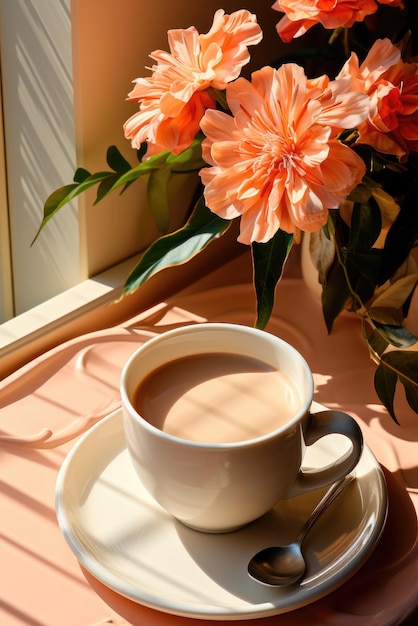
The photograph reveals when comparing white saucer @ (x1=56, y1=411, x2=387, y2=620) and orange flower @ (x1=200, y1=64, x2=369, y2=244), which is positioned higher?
orange flower @ (x1=200, y1=64, x2=369, y2=244)

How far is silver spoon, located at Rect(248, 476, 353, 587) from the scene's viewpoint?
0.49 metres

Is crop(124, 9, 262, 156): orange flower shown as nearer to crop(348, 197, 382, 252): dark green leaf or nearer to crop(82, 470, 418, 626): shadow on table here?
crop(348, 197, 382, 252): dark green leaf

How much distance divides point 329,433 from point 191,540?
0.11 metres

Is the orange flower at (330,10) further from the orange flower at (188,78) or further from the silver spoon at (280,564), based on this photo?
the silver spoon at (280,564)

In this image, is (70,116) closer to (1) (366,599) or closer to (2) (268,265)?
(2) (268,265)

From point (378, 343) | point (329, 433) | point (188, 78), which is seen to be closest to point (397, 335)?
point (378, 343)

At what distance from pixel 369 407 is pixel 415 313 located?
92 mm

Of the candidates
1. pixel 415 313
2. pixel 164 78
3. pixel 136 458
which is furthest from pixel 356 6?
pixel 136 458

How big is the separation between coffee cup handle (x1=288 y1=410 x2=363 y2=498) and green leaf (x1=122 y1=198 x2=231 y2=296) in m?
0.21

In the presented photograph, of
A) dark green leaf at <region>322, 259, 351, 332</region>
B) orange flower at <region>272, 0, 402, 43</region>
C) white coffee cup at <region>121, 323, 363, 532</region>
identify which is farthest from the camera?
dark green leaf at <region>322, 259, 351, 332</region>

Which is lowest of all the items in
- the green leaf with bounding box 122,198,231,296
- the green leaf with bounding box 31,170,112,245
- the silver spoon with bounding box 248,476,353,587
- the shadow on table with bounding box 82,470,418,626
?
the shadow on table with bounding box 82,470,418,626

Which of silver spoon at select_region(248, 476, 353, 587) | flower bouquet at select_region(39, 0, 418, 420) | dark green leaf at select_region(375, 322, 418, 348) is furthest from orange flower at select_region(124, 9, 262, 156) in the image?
silver spoon at select_region(248, 476, 353, 587)

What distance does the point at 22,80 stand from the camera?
0.76m

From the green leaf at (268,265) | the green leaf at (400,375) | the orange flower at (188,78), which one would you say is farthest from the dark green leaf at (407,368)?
the orange flower at (188,78)
